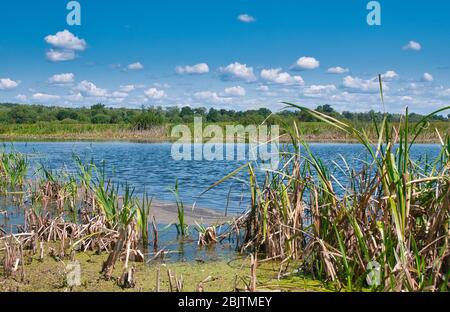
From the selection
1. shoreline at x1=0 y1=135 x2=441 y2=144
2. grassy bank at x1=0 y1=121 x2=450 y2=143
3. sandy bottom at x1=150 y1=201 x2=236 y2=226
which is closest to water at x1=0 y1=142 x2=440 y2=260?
sandy bottom at x1=150 y1=201 x2=236 y2=226

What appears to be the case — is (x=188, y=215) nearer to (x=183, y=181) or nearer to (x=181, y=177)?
(x=183, y=181)

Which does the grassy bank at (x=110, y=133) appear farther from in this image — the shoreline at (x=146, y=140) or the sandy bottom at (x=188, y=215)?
the sandy bottom at (x=188, y=215)

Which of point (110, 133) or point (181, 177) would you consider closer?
point (181, 177)

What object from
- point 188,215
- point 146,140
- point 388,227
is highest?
point 146,140

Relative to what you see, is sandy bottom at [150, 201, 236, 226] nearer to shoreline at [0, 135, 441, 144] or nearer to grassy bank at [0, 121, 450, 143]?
shoreline at [0, 135, 441, 144]

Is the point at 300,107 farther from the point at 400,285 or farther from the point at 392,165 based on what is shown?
the point at 400,285

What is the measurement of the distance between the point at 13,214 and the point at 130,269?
4659 millimetres

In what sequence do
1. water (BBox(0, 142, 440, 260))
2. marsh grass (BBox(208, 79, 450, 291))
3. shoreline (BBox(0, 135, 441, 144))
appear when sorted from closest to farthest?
marsh grass (BBox(208, 79, 450, 291))
water (BBox(0, 142, 440, 260))
shoreline (BBox(0, 135, 441, 144))

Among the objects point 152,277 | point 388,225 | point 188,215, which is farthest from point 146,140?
point 388,225

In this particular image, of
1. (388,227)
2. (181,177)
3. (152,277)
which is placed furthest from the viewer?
(181,177)

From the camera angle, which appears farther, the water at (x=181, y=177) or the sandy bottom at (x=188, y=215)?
the water at (x=181, y=177)

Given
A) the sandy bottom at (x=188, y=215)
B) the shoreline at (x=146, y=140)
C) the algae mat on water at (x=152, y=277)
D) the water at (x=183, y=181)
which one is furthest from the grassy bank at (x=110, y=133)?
the algae mat on water at (x=152, y=277)

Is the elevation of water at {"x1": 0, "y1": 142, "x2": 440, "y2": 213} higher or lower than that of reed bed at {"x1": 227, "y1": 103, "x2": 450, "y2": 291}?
lower
